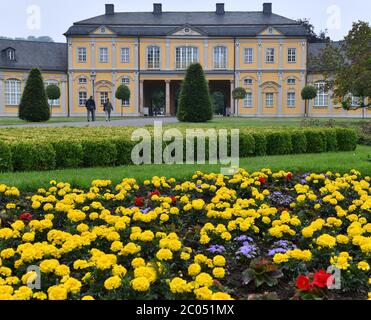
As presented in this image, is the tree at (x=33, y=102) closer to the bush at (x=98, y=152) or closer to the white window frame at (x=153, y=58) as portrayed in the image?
the bush at (x=98, y=152)

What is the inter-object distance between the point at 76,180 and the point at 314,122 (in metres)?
14.5

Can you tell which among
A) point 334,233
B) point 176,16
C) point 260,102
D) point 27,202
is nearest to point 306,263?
point 334,233

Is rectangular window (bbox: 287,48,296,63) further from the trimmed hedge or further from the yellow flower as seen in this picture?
the yellow flower

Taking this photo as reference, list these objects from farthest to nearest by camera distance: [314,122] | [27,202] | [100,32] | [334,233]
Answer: [100,32] < [314,122] < [27,202] < [334,233]

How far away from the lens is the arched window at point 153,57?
153ft

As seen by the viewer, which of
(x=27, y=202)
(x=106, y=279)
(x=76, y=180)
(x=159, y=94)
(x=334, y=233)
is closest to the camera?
(x=106, y=279)

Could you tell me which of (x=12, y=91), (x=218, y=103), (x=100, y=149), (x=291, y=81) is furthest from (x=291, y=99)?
(x=100, y=149)

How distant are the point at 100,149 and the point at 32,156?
129 cm

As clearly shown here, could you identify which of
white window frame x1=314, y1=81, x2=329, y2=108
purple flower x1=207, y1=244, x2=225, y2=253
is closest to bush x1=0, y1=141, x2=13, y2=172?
purple flower x1=207, y1=244, x2=225, y2=253

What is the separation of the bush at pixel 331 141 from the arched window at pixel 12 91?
122ft

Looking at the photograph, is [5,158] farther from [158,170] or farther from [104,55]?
[104,55]

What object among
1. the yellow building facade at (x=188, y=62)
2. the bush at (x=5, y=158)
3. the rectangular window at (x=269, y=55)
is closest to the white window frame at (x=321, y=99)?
the yellow building facade at (x=188, y=62)

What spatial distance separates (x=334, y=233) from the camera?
5027 millimetres
